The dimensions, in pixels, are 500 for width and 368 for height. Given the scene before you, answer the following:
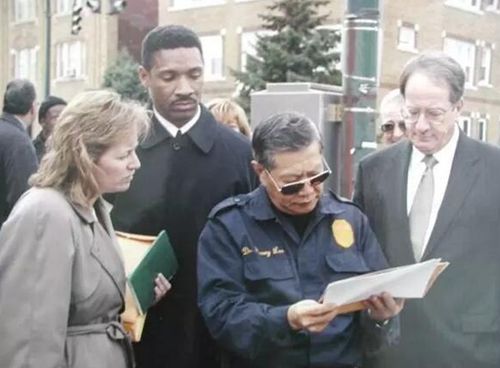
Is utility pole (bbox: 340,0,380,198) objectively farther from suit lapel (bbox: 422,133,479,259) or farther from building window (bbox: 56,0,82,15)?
building window (bbox: 56,0,82,15)

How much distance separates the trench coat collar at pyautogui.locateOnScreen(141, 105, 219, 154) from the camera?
3.82 meters

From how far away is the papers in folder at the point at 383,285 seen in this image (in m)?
2.74

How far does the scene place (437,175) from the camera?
3549mm

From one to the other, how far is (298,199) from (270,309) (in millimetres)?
388

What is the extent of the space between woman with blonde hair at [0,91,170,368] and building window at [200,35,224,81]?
2860 centimetres

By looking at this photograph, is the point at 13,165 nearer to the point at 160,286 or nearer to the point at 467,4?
the point at 160,286

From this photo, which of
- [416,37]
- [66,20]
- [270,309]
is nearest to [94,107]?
[270,309]

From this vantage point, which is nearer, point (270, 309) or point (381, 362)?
point (270, 309)

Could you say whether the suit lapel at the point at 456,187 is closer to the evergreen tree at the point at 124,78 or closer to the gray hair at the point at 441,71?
the gray hair at the point at 441,71

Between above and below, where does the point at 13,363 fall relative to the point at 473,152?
below

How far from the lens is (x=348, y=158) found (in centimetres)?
590

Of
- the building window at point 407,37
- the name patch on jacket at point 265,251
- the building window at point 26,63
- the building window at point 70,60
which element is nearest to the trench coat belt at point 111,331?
the name patch on jacket at point 265,251

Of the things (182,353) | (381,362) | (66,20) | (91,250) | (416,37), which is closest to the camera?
(91,250)

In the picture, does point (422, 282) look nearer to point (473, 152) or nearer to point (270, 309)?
point (270, 309)
